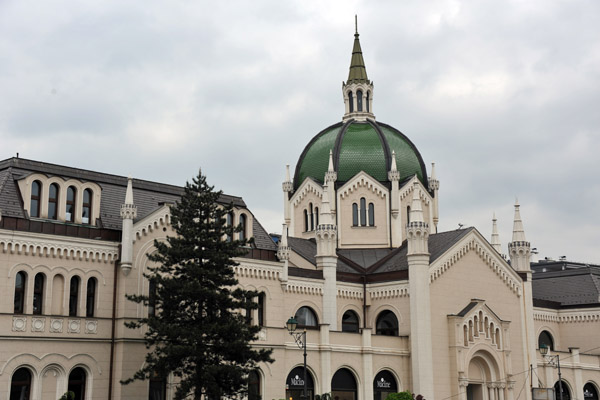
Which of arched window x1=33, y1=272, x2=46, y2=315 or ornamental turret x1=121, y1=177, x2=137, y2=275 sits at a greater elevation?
ornamental turret x1=121, y1=177, x2=137, y2=275

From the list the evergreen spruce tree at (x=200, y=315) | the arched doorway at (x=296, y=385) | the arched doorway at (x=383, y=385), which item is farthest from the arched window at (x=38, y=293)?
the arched doorway at (x=383, y=385)

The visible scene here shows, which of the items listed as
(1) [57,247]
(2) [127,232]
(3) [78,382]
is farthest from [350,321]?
(1) [57,247]

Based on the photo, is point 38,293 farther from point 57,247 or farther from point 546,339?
point 546,339

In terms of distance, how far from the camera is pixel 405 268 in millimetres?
59938

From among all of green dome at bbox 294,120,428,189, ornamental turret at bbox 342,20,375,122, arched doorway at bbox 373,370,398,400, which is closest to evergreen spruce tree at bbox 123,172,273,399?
arched doorway at bbox 373,370,398,400

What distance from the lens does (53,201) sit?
43625 millimetres

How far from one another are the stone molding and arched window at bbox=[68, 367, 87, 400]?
5782 millimetres

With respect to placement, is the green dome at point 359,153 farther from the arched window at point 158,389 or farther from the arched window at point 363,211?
the arched window at point 158,389

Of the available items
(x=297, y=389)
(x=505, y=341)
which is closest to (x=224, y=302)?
(x=297, y=389)

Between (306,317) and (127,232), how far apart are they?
17.7 metres

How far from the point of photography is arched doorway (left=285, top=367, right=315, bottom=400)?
5166cm

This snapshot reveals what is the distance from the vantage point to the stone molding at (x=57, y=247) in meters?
40.8

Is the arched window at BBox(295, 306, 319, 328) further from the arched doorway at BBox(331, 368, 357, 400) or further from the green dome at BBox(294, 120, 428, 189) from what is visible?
the green dome at BBox(294, 120, 428, 189)

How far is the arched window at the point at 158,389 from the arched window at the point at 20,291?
805cm
